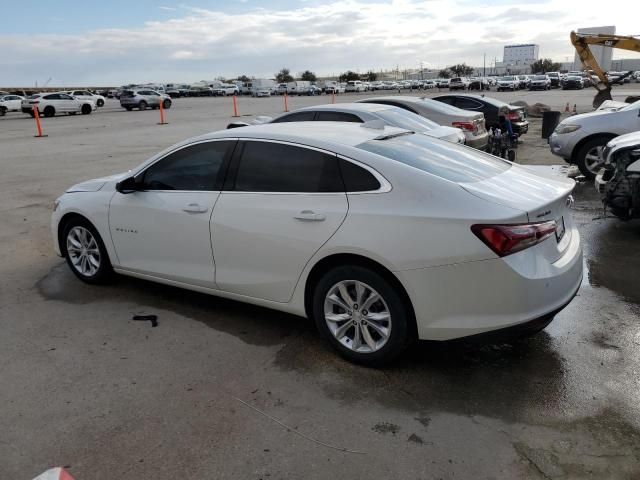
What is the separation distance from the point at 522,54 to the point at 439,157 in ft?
427

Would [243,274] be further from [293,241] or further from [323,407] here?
[323,407]

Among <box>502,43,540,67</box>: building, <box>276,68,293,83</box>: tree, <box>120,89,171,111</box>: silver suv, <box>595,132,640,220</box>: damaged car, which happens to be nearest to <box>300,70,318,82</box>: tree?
<box>276,68,293,83</box>: tree

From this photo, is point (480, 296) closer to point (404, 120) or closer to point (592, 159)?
point (404, 120)

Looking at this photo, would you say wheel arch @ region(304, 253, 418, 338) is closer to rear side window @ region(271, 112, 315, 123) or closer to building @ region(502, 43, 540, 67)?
rear side window @ region(271, 112, 315, 123)

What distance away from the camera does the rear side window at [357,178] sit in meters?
3.61

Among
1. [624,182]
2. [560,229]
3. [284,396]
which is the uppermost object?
[560,229]

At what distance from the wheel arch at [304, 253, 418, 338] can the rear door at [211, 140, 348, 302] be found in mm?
97

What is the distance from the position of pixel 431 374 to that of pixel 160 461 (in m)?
A: 1.78

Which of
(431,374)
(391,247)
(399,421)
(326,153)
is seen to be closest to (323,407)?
(399,421)

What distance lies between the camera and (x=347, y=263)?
143 inches

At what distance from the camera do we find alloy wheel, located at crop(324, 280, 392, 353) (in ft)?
11.8

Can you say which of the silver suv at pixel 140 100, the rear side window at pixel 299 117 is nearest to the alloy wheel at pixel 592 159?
the rear side window at pixel 299 117

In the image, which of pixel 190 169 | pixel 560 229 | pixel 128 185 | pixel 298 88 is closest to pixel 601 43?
pixel 560 229

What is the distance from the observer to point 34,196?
988 centimetres
